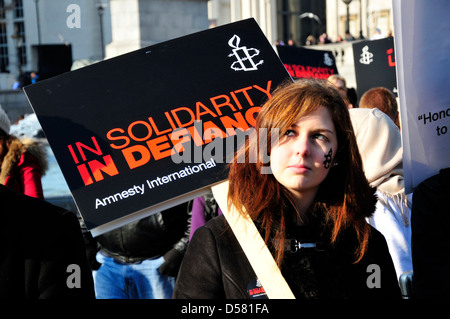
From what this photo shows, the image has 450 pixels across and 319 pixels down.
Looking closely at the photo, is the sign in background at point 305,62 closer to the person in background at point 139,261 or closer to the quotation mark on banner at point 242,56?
the person in background at point 139,261

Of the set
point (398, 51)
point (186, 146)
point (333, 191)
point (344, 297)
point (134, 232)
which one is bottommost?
point (134, 232)

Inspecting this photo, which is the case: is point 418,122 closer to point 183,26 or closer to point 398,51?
point 398,51

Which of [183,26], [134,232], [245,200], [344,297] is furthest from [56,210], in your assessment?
[183,26]

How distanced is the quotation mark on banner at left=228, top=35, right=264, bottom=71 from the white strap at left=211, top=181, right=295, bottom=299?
1.77 ft

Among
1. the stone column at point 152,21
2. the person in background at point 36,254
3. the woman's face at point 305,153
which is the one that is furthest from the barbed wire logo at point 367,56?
the person in background at point 36,254

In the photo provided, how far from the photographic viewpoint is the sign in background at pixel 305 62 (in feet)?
24.7

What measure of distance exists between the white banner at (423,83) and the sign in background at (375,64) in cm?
534

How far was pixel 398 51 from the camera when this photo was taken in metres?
2.20

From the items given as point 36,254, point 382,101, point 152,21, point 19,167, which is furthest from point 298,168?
point 152,21

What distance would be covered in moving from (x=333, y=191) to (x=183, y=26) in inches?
346

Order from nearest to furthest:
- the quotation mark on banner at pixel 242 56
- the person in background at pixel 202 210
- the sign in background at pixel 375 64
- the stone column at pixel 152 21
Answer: the quotation mark on banner at pixel 242 56, the person in background at pixel 202 210, the sign in background at pixel 375 64, the stone column at pixel 152 21

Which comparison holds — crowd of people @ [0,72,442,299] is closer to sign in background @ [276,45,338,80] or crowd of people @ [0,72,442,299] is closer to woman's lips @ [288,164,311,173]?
woman's lips @ [288,164,311,173]

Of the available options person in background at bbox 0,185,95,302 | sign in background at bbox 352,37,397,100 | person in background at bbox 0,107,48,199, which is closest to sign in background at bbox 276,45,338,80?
sign in background at bbox 352,37,397,100

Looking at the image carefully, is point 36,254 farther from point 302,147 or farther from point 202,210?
point 202,210
